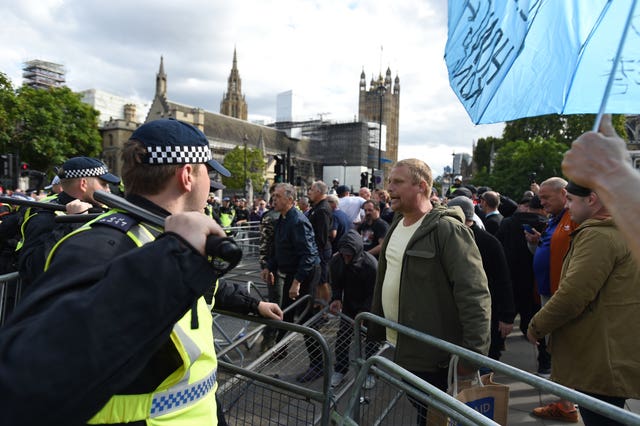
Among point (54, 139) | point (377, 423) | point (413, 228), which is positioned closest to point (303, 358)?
point (377, 423)

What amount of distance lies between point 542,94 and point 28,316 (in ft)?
6.40

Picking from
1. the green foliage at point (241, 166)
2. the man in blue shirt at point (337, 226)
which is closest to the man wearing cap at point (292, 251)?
the man in blue shirt at point (337, 226)

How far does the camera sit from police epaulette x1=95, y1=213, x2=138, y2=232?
1311 mm

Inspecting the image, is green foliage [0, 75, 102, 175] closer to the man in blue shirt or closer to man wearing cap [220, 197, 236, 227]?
man wearing cap [220, 197, 236, 227]

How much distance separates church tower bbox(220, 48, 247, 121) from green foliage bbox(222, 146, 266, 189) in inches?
1261

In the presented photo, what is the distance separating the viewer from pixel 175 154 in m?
1.55

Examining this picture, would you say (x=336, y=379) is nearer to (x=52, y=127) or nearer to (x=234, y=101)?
(x=52, y=127)

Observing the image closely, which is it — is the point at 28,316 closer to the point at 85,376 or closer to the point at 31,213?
the point at 85,376

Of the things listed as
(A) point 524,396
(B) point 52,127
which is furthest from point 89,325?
(B) point 52,127

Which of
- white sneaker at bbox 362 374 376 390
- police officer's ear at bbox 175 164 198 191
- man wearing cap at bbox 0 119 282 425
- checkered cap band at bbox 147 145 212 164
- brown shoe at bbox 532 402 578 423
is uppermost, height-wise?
checkered cap band at bbox 147 145 212 164

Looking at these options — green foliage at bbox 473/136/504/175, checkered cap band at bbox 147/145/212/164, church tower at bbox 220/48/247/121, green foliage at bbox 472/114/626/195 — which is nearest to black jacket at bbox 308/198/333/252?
checkered cap band at bbox 147/145/212/164

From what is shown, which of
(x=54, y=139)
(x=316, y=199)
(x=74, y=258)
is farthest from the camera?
(x=54, y=139)

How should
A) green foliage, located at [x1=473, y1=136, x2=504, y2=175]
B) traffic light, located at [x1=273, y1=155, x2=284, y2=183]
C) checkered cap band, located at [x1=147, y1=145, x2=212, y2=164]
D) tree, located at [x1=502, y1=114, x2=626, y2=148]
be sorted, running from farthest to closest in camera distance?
green foliage, located at [x1=473, y1=136, x2=504, y2=175]
tree, located at [x1=502, y1=114, x2=626, y2=148]
traffic light, located at [x1=273, y1=155, x2=284, y2=183]
checkered cap band, located at [x1=147, y1=145, x2=212, y2=164]

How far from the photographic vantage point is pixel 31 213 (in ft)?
10.9
